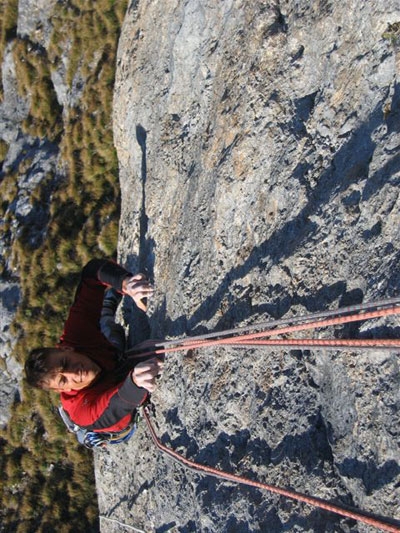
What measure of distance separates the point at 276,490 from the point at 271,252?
196cm

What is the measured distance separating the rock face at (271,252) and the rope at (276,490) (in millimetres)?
87

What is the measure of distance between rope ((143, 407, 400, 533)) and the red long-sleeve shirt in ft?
2.05

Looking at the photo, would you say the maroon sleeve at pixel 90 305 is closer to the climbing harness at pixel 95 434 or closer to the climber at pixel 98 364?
the climber at pixel 98 364

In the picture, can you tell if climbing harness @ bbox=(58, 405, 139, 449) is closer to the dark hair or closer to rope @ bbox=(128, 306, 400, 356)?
the dark hair

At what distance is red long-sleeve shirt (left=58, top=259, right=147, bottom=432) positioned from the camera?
5.59m

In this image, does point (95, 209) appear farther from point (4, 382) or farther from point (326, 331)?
point (326, 331)

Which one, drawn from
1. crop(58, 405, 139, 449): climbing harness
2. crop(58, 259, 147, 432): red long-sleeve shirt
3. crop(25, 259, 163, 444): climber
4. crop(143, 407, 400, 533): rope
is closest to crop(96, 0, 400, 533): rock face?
crop(143, 407, 400, 533): rope

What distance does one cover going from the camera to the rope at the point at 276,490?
3.69m

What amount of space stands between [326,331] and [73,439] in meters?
8.42

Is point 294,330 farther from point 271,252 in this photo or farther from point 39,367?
point 39,367

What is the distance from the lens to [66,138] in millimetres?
12812

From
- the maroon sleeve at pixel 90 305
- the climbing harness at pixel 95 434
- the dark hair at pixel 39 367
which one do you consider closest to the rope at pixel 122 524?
the climbing harness at pixel 95 434

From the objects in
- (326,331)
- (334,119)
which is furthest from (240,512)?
(334,119)

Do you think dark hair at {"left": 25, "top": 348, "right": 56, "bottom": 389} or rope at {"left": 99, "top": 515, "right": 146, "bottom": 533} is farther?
rope at {"left": 99, "top": 515, "right": 146, "bottom": 533}
